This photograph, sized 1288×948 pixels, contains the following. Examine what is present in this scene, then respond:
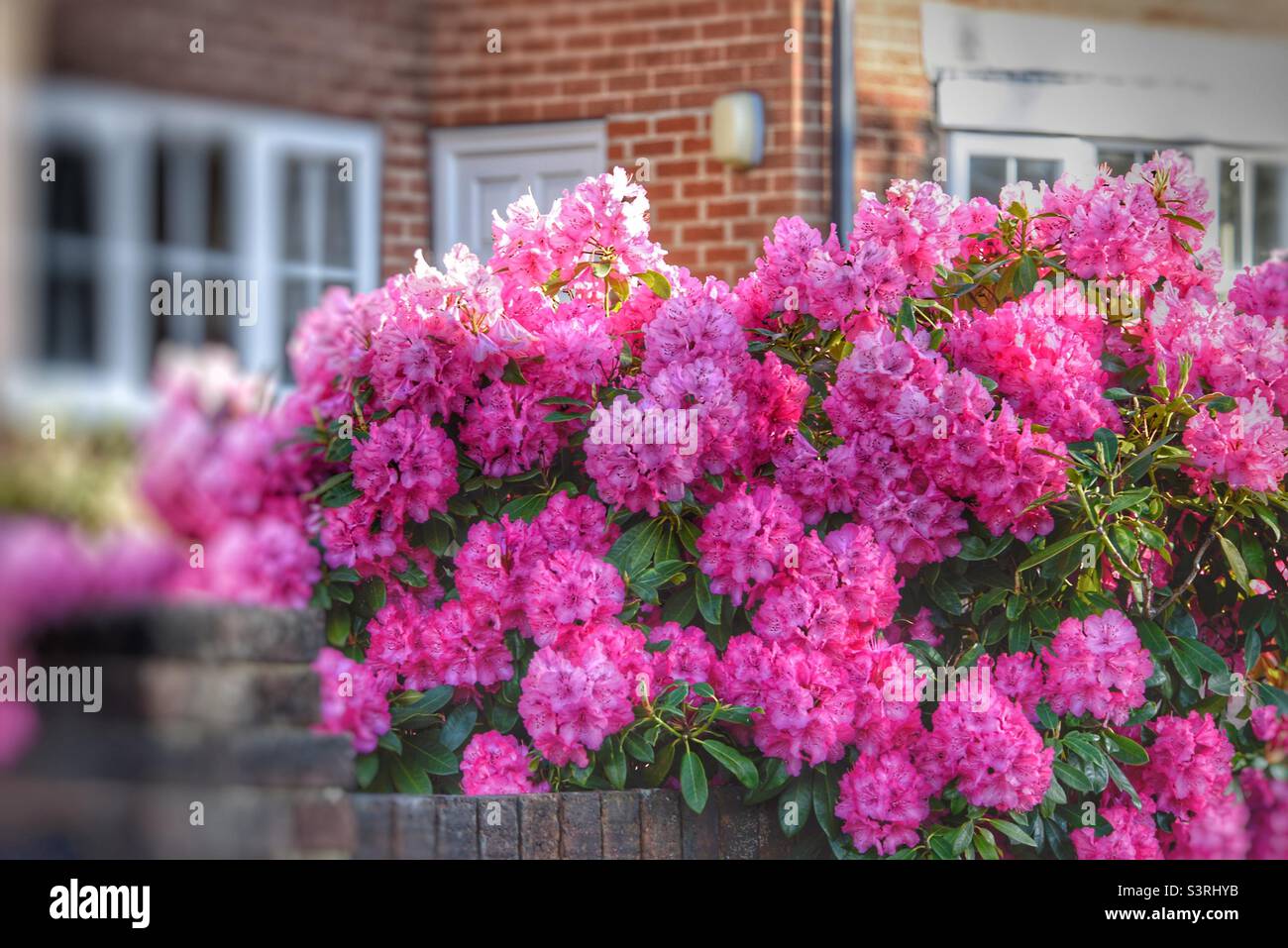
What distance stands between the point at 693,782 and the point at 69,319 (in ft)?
12.7

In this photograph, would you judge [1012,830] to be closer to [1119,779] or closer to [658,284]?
[1119,779]

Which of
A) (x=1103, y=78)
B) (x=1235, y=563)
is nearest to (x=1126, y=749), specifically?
(x=1235, y=563)

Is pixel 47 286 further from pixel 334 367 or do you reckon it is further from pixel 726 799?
pixel 726 799

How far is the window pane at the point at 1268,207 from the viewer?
6.61m

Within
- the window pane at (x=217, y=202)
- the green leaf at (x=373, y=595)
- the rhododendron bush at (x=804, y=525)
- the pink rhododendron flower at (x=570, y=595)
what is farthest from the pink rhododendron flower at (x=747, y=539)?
the window pane at (x=217, y=202)

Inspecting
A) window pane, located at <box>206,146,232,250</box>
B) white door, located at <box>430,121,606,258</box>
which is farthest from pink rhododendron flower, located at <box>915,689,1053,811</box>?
window pane, located at <box>206,146,232,250</box>

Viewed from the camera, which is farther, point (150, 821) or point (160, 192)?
point (160, 192)

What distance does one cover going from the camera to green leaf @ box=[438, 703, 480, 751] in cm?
286

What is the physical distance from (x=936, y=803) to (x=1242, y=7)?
16.4 feet

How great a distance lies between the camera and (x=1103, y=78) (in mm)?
6328

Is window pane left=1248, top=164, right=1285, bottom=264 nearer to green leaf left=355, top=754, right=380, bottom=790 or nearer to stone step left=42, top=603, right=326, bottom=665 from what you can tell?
green leaf left=355, top=754, right=380, bottom=790

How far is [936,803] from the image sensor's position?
2855 mm
